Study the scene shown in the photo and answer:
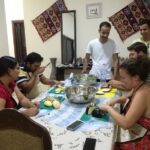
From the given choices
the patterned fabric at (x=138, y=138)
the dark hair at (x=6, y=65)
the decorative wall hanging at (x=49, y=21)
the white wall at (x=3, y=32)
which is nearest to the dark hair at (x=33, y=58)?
the dark hair at (x=6, y=65)

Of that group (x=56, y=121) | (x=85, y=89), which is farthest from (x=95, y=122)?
(x=85, y=89)

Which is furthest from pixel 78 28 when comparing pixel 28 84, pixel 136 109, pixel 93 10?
pixel 136 109

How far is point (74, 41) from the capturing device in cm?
405

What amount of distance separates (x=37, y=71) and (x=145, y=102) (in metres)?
1.28

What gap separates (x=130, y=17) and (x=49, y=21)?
150cm

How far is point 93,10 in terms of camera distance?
3.83 metres

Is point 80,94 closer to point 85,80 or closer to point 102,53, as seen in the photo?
point 85,80

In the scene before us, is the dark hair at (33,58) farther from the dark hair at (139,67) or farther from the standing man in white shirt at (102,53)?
the dark hair at (139,67)

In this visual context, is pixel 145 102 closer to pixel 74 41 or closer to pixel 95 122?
pixel 95 122

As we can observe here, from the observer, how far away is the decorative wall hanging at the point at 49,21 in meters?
4.05

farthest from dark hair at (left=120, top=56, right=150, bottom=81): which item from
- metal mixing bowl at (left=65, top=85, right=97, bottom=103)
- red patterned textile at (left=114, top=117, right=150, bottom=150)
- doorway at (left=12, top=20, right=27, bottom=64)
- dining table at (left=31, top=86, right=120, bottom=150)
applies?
doorway at (left=12, top=20, right=27, bottom=64)

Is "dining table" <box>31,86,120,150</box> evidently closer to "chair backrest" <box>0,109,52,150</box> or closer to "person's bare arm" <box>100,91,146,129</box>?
"person's bare arm" <box>100,91,146,129</box>

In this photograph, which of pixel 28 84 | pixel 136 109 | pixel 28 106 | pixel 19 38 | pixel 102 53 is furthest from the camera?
pixel 19 38

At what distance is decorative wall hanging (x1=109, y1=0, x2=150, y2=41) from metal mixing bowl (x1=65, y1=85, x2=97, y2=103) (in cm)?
207
